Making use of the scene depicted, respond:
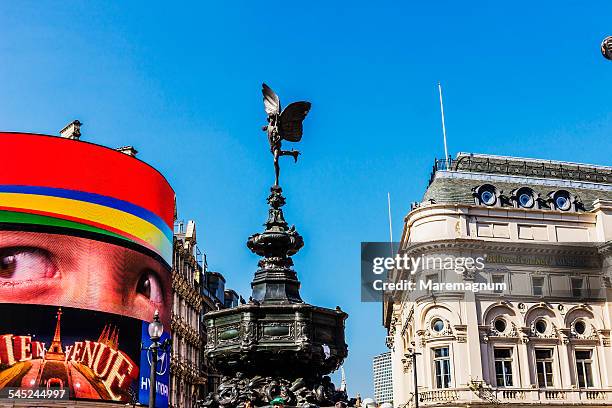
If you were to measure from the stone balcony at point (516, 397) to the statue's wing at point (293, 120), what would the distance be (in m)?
32.2

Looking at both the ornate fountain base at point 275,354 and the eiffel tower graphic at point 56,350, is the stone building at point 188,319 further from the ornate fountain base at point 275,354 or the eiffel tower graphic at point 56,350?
the ornate fountain base at point 275,354

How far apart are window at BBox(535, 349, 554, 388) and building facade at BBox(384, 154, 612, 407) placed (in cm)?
8

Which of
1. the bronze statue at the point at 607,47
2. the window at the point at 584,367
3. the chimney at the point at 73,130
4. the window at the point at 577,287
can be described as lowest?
the window at the point at 584,367

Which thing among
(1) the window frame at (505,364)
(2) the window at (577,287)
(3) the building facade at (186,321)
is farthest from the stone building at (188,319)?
(2) the window at (577,287)

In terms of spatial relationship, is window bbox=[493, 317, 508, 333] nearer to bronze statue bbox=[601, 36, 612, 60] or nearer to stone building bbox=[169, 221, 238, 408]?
stone building bbox=[169, 221, 238, 408]

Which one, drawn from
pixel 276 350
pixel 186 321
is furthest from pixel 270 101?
pixel 186 321

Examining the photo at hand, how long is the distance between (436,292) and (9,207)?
2738 cm

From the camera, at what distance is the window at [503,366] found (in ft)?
141

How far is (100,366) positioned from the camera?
157ft

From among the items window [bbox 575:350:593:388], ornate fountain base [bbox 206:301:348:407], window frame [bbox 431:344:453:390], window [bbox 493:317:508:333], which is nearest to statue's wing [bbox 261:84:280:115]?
ornate fountain base [bbox 206:301:348:407]

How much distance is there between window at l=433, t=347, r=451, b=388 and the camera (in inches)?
1684

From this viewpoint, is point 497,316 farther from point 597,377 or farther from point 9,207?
point 9,207

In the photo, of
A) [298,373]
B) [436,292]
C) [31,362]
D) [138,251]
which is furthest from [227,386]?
[138,251]

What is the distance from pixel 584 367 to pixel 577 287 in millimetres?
4889
